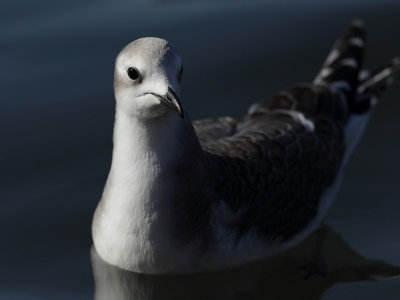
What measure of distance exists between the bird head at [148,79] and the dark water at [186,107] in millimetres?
1528

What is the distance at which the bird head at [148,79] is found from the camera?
5.55 metres

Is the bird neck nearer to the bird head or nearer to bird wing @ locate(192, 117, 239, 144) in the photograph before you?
the bird head

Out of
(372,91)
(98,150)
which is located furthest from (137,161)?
(372,91)

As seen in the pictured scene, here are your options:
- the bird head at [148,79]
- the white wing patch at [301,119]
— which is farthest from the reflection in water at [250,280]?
the bird head at [148,79]

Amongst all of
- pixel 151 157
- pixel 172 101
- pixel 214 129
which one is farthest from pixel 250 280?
pixel 172 101

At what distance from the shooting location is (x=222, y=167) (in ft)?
21.8

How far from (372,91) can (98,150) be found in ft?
8.41

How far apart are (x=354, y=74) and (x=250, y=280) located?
248 cm

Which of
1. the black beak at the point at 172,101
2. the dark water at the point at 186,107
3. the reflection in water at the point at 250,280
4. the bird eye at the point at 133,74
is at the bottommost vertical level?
the reflection in water at the point at 250,280

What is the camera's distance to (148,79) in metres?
5.62

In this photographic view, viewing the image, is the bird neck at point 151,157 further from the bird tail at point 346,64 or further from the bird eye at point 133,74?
the bird tail at point 346,64

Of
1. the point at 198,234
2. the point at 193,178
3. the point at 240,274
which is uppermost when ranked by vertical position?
the point at 193,178

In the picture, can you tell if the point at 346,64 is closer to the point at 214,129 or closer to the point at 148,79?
the point at 214,129

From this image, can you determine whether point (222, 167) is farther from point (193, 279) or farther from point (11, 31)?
point (11, 31)
